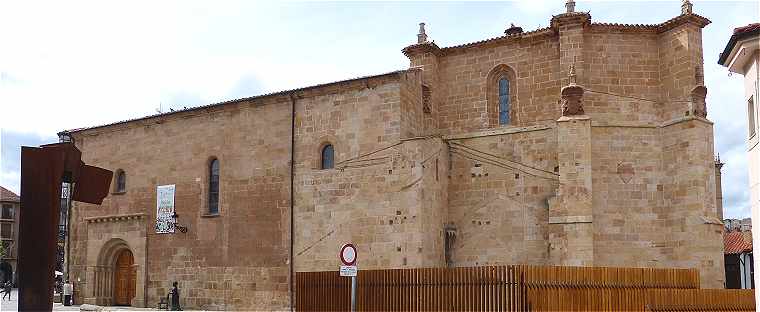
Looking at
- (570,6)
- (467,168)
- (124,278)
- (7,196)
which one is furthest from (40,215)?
(7,196)

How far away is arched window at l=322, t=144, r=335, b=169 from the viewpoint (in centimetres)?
2462

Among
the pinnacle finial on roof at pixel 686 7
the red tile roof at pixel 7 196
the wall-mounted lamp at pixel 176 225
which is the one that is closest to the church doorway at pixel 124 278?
the wall-mounted lamp at pixel 176 225

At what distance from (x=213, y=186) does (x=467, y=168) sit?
9102mm

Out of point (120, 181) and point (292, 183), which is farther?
point (120, 181)

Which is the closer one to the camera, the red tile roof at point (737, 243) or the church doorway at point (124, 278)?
the church doorway at point (124, 278)

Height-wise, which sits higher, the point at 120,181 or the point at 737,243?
the point at 120,181

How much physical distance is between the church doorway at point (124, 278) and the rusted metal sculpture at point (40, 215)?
17.5m

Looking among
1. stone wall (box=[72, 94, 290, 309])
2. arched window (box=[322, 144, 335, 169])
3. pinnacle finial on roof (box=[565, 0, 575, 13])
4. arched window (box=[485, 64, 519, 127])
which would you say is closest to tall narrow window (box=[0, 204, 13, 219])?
stone wall (box=[72, 94, 290, 309])

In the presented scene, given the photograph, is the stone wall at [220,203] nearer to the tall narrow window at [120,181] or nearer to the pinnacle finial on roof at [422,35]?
the tall narrow window at [120,181]

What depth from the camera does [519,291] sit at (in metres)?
15.3

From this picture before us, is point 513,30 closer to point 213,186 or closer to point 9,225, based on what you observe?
point 213,186

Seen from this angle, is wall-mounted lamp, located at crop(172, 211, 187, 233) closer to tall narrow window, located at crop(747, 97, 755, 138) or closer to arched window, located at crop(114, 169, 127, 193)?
arched window, located at crop(114, 169, 127, 193)

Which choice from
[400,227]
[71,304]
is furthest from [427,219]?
[71,304]

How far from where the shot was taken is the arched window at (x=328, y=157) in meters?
24.6
